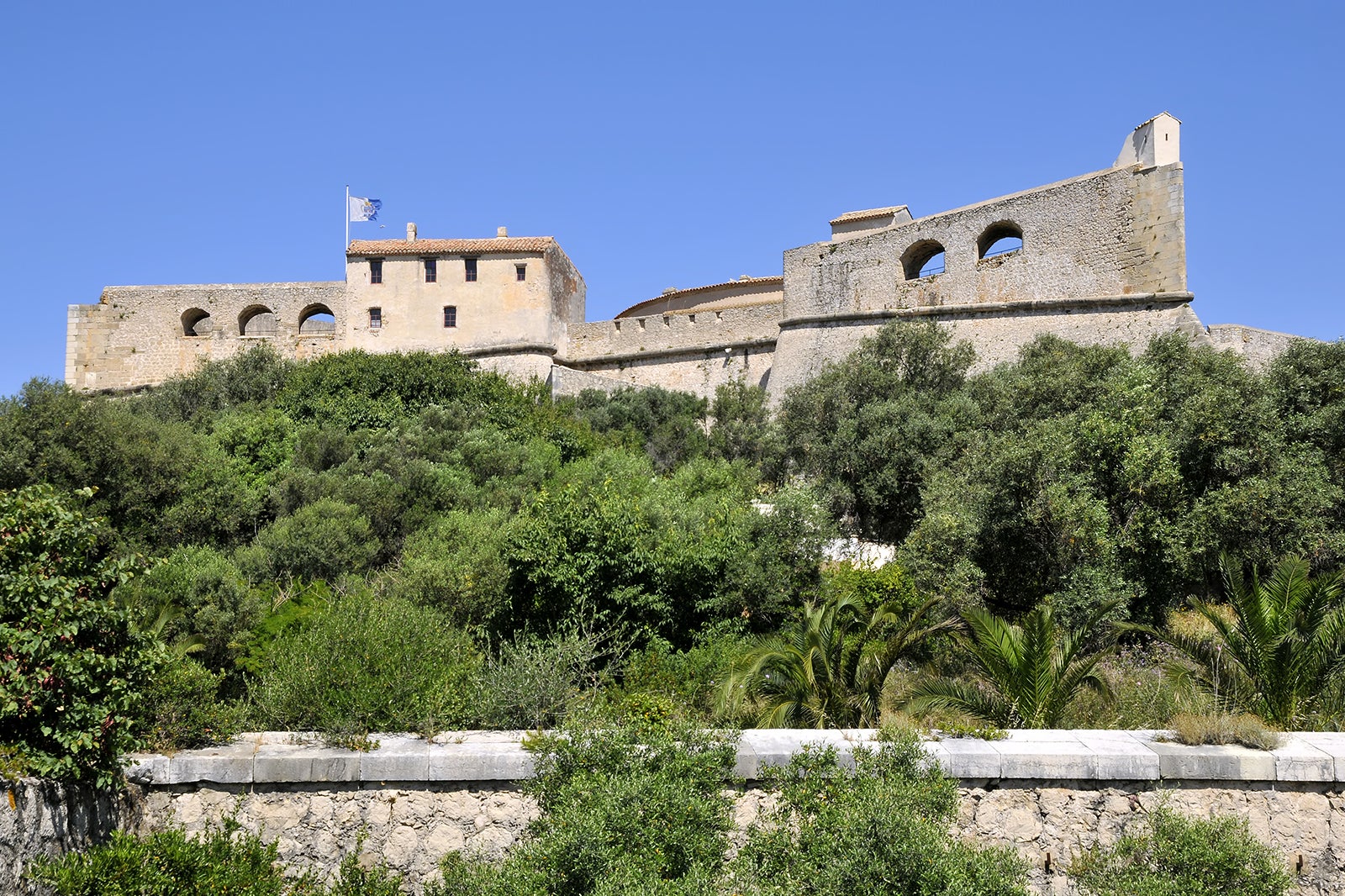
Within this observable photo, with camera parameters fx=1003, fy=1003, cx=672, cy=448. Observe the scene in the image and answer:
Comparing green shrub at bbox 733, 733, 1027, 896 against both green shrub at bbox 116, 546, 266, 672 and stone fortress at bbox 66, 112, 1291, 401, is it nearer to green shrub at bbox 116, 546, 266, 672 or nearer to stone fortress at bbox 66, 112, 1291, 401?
green shrub at bbox 116, 546, 266, 672

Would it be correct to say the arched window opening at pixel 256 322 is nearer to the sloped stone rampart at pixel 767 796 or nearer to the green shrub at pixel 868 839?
the sloped stone rampart at pixel 767 796

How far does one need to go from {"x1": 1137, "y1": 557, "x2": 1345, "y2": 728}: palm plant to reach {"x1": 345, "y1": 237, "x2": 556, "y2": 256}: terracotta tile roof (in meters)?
26.3

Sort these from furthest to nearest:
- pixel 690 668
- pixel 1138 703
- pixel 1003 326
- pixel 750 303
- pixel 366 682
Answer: pixel 750 303 → pixel 1003 326 → pixel 690 668 → pixel 1138 703 → pixel 366 682

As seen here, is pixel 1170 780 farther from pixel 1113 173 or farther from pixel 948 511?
pixel 1113 173

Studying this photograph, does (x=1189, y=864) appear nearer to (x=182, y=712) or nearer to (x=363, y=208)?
(x=182, y=712)

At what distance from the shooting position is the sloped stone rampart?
6.12 m

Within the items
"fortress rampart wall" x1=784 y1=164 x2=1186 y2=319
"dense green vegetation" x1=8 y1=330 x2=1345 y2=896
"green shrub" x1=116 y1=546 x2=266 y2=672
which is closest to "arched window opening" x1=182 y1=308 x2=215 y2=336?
"dense green vegetation" x1=8 y1=330 x2=1345 y2=896

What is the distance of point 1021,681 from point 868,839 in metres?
2.85

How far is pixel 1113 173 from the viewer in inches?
920

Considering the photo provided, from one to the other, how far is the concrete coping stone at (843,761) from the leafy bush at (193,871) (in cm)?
39

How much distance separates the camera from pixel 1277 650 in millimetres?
7484

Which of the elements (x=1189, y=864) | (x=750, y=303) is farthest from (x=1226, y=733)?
(x=750, y=303)

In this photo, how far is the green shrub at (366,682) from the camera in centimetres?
700

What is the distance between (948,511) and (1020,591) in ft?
4.82
